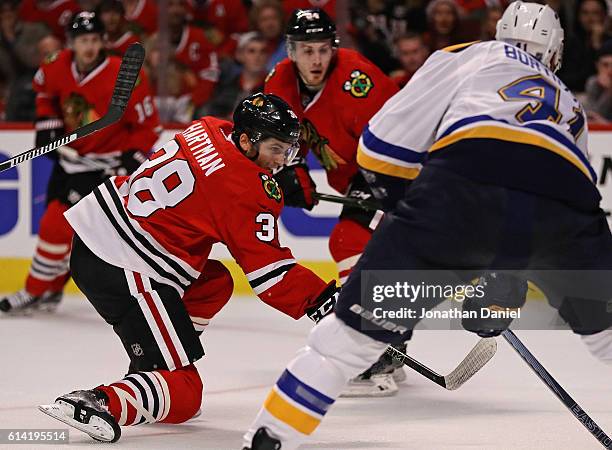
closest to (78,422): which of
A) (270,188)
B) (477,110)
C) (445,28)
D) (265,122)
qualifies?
(270,188)

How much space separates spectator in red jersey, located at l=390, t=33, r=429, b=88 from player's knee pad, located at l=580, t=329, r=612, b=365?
336 centimetres

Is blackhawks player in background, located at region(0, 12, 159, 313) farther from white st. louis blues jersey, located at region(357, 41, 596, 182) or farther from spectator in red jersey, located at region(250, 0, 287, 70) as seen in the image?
white st. louis blues jersey, located at region(357, 41, 596, 182)

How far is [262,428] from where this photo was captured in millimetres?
2340

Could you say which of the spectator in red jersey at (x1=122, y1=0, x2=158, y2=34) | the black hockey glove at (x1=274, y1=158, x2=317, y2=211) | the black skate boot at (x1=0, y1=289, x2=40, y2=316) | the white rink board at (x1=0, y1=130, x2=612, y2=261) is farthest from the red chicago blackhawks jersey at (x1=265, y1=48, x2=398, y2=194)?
the spectator in red jersey at (x1=122, y1=0, x2=158, y2=34)

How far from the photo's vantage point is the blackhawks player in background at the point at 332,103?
Result: 12.6 ft

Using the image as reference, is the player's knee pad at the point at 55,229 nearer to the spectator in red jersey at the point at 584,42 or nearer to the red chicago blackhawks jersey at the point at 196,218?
the red chicago blackhawks jersey at the point at 196,218

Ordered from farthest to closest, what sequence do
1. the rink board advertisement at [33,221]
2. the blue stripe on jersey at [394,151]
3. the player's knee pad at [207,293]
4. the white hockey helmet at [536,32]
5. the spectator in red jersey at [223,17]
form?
the spectator in red jersey at [223,17], the rink board advertisement at [33,221], the player's knee pad at [207,293], the white hockey helmet at [536,32], the blue stripe on jersey at [394,151]

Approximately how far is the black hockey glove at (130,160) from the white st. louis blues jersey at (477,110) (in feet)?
8.89

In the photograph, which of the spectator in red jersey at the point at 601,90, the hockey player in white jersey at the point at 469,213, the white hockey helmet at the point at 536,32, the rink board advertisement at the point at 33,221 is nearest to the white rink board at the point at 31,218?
the rink board advertisement at the point at 33,221

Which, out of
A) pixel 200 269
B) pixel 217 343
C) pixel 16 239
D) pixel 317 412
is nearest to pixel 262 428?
pixel 317 412

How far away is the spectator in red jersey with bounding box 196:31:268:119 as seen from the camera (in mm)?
5949

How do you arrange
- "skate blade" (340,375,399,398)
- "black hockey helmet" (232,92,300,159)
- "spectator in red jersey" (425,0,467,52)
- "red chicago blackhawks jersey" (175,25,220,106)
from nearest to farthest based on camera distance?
"black hockey helmet" (232,92,300,159)
"skate blade" (340,375,399,398)
"spectator in red jersey" (425,0,467,52)
"red chicago blackhawks jersey" (175,25,220,106)

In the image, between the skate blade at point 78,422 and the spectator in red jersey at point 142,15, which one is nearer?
the skate blade at point 78,422

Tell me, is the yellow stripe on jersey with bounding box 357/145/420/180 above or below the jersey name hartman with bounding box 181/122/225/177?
above
